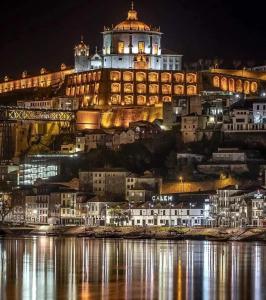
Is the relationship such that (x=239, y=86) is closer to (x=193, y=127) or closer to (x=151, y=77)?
(x=151, y=77)

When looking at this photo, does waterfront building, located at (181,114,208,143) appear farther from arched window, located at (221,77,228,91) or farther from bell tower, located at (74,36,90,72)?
bell tower, located at (74,36,90,72)

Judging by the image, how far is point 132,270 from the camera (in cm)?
A: 5966

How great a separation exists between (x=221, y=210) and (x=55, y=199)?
10876mm

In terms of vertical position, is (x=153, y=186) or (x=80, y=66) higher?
(x=80, y=66)

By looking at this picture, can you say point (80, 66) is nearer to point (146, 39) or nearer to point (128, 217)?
point (146, 39)

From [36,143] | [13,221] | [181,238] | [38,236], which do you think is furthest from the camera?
[36,143]

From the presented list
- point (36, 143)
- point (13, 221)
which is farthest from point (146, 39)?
point (13, 221)

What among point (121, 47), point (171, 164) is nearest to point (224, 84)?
point (121, 47)

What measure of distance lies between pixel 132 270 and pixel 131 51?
155 ft

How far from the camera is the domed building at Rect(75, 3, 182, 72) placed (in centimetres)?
10519

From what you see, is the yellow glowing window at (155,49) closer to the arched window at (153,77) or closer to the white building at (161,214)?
the arched window at (153,77)

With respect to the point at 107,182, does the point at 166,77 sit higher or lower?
higher

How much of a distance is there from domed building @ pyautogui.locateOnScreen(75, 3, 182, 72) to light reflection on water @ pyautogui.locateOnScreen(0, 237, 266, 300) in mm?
30763

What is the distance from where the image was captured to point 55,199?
8806 cm
